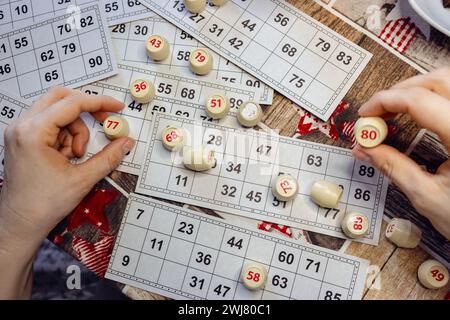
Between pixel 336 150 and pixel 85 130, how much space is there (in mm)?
685

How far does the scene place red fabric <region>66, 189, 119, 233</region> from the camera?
1.21 metres

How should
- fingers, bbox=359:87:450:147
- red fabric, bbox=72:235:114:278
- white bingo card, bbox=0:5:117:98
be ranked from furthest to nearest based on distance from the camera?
white bingo card, bbox=0:5:117:98 < red fabric, bbox=72:235:114:278 < fingers, bbox=359:87:450:147

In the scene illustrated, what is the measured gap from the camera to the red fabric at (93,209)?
1.21 m

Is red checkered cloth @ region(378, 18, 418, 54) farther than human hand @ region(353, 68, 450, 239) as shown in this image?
Yes

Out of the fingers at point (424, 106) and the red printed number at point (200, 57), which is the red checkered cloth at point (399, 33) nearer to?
the fingers at point (424, 106)

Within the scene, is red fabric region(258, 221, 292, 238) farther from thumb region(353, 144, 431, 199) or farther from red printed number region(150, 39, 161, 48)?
red printed number region(150, 39, 161, 48)

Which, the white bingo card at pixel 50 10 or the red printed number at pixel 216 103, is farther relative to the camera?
the white bingo card at pixel 50 10

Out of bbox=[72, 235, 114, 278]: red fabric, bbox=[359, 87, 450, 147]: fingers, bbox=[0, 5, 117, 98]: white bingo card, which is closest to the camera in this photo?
bbox=[359, 87, 450, 147]: fingers

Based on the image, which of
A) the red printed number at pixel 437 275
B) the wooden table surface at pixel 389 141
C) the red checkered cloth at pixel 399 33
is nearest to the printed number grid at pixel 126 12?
the wooden table surface at pixel 389 141

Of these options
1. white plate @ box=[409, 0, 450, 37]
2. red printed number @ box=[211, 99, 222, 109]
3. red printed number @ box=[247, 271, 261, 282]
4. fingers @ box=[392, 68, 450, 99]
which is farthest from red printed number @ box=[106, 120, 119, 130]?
white plate @ box=[409, 0, 450, 37]

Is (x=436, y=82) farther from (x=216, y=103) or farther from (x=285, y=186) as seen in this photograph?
(x=216, y=103)

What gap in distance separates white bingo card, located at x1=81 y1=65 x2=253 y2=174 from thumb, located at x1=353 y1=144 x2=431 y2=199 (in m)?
0.36

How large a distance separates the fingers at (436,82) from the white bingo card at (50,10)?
76 centimetres

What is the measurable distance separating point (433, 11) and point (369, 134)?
411 mm
